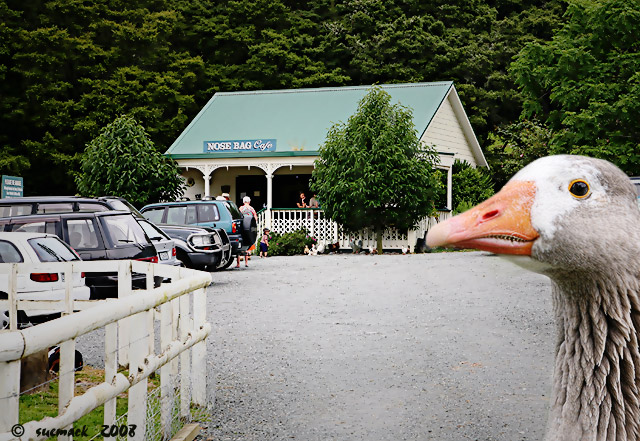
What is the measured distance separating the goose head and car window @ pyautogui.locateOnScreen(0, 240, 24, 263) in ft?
25.7

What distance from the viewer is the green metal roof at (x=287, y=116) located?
30.1m

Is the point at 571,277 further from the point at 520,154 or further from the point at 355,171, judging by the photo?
the point at 520,154

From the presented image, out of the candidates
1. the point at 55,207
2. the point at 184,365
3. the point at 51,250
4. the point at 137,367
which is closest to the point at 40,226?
the point at 51,250

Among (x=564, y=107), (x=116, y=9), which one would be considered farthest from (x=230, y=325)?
(x=116, y=9)

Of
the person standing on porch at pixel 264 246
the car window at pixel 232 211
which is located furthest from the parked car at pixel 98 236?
the person standing on porch at pixel 264 246

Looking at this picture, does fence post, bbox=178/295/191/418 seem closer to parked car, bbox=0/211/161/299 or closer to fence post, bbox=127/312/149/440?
fence post, bbox=127/312/149/440

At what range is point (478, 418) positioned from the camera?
6000 millimetres

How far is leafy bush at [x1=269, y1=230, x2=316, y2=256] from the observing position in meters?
25.9

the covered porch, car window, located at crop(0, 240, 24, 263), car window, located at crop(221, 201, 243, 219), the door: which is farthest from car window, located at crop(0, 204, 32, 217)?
the door

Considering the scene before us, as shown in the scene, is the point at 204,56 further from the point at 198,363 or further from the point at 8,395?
the point at 8,395

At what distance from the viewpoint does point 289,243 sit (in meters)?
26.0

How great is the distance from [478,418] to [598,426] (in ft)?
11.0

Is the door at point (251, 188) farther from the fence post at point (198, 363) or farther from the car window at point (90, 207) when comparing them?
the fence post at point (198, 363)

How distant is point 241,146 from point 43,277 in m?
21.7
